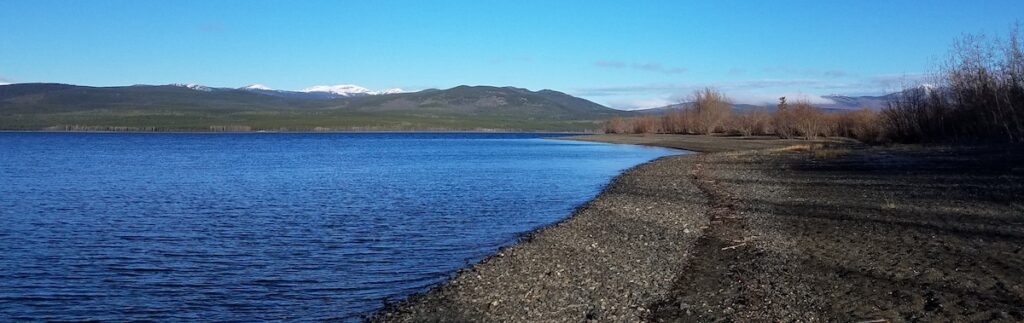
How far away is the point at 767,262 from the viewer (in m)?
13.0

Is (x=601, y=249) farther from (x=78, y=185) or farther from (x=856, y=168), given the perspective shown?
(x=78, y=185)

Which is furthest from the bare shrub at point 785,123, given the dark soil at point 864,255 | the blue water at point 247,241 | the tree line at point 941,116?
the dark soil at point 864,255

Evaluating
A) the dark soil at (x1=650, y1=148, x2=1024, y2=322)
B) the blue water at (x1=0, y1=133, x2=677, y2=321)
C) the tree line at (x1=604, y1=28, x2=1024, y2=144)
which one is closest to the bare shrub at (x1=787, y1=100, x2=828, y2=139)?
the tree line at (x1=604, y1=28, x2=1024, y2=144)

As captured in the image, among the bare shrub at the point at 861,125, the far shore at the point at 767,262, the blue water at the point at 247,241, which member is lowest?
the blue water at the point at 247,241

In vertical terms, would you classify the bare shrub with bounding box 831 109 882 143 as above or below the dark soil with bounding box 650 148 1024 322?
above

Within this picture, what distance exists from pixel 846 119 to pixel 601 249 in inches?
3044

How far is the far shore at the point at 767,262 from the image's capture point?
32.6 ft

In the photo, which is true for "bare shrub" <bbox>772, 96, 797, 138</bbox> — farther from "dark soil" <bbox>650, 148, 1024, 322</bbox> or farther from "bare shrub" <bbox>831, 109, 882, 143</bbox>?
"dark soil" <bbox>650, 148, 1024, 322</bbox>

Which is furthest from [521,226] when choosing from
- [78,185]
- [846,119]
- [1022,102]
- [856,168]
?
[846,119]

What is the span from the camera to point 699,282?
1177 centimetres

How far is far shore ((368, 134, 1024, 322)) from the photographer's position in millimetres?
9922

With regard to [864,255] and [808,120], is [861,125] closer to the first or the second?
[808,120]

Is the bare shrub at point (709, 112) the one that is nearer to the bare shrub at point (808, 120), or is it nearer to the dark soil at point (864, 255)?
the bare shrub at point (808, 120)

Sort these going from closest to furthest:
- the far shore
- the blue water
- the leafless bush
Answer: the far shore < the blue water < the leafless bush
